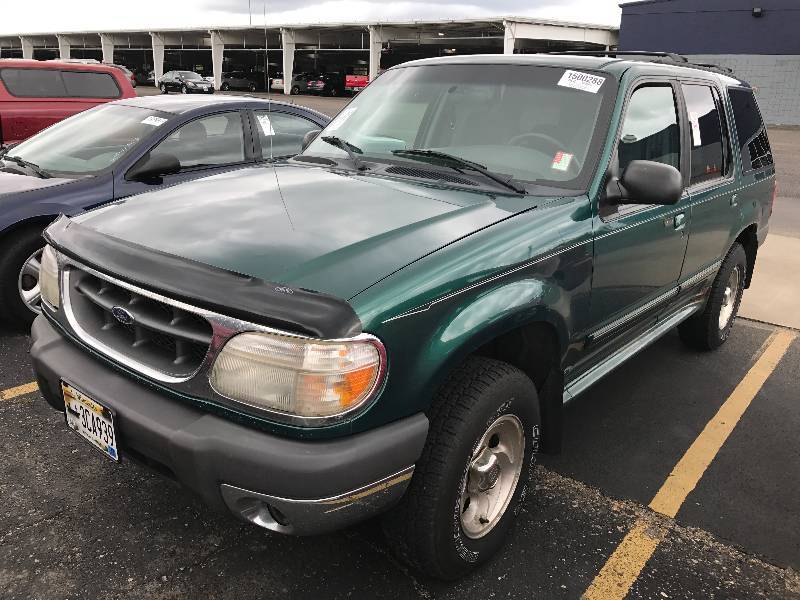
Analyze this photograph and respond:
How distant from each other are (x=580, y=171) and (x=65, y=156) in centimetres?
381

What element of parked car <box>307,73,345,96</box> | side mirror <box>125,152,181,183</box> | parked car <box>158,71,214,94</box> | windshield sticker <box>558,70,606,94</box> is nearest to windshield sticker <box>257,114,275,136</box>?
side mirror <box>125,152,181,183</box>

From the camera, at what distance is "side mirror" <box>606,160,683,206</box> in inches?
102

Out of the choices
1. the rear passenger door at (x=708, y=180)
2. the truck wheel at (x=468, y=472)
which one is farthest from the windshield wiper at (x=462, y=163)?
the rear passenger door at (x=708, y=180)

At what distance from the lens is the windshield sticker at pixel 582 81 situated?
2.96 meters

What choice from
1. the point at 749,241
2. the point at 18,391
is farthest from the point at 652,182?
the point at 18,391

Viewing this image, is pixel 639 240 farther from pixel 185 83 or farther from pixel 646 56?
pixel 185 83

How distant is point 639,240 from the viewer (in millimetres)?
3012

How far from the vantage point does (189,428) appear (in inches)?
74.4

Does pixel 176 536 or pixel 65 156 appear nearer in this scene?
pixel 176 536

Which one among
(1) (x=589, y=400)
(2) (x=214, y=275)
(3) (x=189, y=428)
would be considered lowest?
(1) (x=589, y=400)

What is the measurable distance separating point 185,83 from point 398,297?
38.8 metres

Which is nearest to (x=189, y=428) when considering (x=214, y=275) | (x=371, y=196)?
(x=214, y=275)

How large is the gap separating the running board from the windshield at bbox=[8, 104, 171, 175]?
351 cm

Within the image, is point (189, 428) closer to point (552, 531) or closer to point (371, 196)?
point (371, 196)
